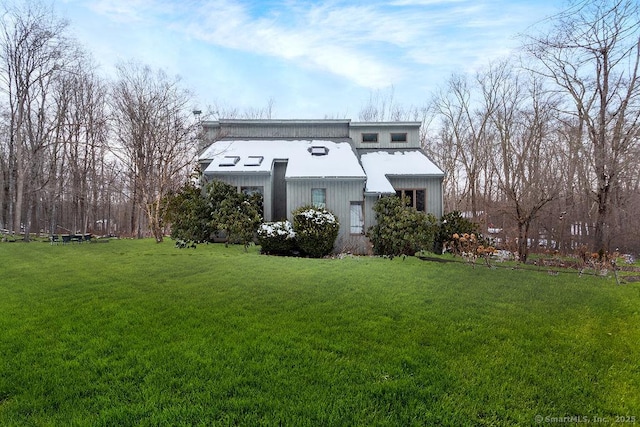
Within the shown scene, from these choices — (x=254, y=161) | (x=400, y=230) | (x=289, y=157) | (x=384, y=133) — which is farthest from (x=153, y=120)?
(x=400, y=230)

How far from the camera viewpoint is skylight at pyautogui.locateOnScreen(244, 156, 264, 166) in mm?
15025

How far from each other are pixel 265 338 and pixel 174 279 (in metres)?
4.28

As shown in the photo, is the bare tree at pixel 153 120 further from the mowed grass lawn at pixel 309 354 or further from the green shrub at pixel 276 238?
the mowed grass lawn at pixel 309 354

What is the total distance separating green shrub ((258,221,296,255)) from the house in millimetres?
1713

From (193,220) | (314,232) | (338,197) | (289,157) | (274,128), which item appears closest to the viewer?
(314,232)

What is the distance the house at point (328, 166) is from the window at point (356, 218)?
0.05 m

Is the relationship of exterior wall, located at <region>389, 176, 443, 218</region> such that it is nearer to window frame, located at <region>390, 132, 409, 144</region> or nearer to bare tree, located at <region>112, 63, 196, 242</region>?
window frame, located at <region>390, 132, 409, 144</region>

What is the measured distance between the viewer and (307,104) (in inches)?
1134

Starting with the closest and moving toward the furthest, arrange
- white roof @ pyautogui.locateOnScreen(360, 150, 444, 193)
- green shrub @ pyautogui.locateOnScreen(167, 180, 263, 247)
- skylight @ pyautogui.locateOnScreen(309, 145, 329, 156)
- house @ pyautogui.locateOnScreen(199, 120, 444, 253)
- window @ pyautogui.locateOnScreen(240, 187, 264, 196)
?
green shrub @ pyautogui.locateOnScreen(167, 180, 263, 247) < house @ pyautogui.locateOnScreen(199, 120, 444, 253) < white roof @ pyautogui.locateOnScreen(360, 150, 444, 193) < window @ pyautogui.locateOnScreen(240, 187, 264, 196) < skylight @ pyautogui.locateOnScreen(309, 145, 329, 156)

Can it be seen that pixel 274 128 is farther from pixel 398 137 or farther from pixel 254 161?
pixel 398 137

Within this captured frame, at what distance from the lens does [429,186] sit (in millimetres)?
15336

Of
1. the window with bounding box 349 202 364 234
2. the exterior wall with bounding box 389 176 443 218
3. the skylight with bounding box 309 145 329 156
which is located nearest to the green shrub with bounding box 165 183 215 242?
the skylight with bounding box 309 145 329 156

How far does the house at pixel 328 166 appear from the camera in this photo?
1412 centimetres

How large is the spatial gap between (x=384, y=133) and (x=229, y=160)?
9252 mm
